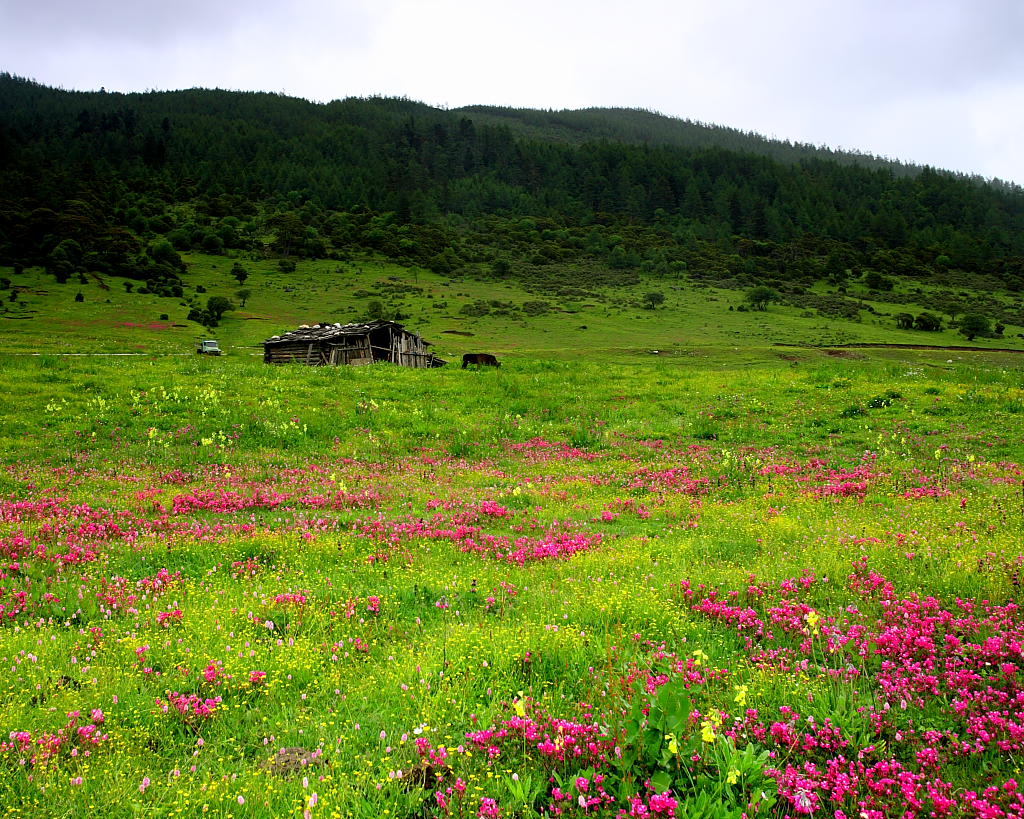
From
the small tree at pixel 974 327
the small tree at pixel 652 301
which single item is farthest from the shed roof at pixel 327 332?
the small tree at pixel 974 327

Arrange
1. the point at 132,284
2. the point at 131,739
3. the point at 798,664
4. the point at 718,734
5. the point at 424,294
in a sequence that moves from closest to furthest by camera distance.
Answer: the point at 718,734
the point at 131,739
the point at 798,664
the point at 132,284
the point at 424,294

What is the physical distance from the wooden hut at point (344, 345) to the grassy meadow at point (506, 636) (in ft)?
155

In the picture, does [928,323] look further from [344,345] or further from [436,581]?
[436,581]

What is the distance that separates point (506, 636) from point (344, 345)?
6039 centimetres

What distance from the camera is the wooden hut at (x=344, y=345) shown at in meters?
60.5

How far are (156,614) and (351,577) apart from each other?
7.38 ft

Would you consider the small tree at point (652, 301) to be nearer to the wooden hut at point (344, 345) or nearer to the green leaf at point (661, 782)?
the wooden hut at point (344, 345)

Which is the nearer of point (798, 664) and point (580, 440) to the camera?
point (798, 664)

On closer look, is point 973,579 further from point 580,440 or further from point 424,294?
point 424,294

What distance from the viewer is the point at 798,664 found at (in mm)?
5035

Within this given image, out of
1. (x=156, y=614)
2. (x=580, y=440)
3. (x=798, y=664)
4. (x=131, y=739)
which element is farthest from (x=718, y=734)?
(x=580, y=440)

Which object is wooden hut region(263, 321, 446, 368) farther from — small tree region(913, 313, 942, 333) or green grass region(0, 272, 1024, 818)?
small tree region(913, 313, 942, 333)

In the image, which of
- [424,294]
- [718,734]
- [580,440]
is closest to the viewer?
[718,734]

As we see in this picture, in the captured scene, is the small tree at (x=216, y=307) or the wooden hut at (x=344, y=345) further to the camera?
the small tree at (x=216, y=307)
